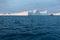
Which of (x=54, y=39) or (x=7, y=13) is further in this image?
(x=7, y=13)

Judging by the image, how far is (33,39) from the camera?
542 cm

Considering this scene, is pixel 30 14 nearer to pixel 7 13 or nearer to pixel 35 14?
pixel 35 14

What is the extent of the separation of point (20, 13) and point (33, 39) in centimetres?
3163

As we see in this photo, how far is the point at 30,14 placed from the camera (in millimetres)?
31266

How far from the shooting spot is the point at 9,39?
536cm

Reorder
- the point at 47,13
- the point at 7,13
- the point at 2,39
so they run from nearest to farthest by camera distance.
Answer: the point at 2,39
the point at 47,13
the point at 7,13

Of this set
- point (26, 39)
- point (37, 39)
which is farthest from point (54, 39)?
point (26, 39)

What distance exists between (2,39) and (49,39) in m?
1.47

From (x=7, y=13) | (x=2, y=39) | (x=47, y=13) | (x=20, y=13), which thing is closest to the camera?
(x=2, y=39)

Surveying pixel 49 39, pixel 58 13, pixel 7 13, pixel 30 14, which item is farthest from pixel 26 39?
pixel 58 13

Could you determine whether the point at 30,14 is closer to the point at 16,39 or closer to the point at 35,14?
the point at 35,14

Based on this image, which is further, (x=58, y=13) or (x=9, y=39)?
(x=58, y=13)

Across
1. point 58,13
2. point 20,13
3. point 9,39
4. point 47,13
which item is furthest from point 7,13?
point 9,39

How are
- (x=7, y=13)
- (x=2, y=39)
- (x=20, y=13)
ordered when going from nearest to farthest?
(x=2, y=39)
(x=7, y=13)
(x=20, y=13)
